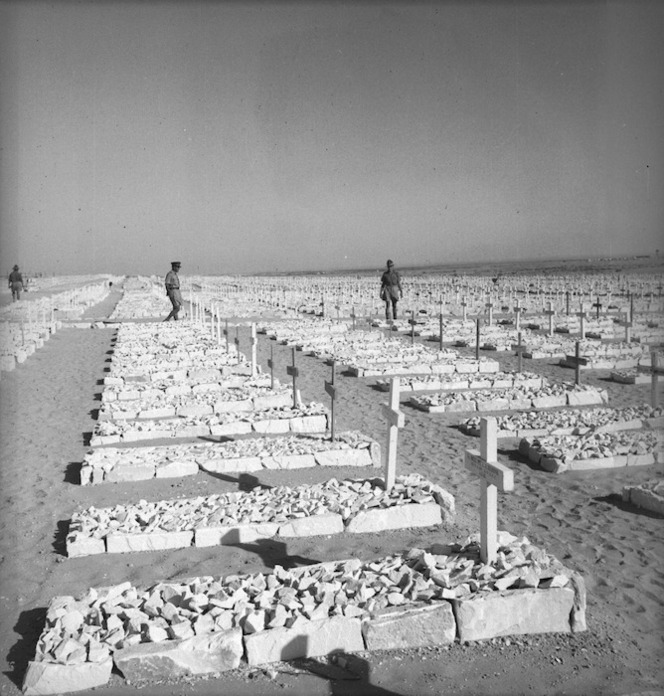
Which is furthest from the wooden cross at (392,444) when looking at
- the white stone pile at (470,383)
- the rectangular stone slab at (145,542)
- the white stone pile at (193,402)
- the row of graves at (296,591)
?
the white stone pile at (470,383)

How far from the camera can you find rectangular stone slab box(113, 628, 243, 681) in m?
3.80

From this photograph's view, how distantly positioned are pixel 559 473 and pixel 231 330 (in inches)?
656

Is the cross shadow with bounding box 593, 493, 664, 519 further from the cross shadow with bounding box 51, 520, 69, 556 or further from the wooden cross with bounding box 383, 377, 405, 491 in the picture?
the cross shadow with bounding box 51, 520, 69, 556

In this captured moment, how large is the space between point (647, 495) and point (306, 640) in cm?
393

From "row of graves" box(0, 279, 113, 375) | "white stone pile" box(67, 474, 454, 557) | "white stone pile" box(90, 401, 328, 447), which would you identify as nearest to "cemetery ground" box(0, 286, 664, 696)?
"white stone pile" box(67, 474, 454, 557)

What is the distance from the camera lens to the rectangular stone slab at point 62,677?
3.71m

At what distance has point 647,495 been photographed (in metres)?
6.30

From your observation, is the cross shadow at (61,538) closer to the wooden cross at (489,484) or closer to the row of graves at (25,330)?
the wooden cross at (489,484)

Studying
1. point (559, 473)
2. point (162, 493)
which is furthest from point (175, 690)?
point (559, 473)

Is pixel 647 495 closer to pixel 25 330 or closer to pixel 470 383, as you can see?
pixel 470 383

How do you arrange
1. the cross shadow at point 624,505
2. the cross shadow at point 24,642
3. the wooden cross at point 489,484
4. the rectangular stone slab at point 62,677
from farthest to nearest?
the cross shadow at point 624,505 < the wooden cross at point 489,484 < the cross shadow at point 24,642 < the rectangular stone slab at point 62,677

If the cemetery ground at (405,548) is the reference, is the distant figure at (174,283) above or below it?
above

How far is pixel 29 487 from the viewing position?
7.28 metres

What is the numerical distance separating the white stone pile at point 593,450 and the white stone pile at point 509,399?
2.36m
